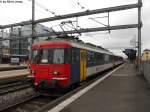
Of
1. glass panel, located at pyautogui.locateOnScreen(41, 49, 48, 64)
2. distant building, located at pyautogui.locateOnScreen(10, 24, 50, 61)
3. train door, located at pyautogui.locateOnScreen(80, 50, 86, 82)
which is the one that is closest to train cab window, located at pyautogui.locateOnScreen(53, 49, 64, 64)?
glass panel, located at pyautogui.locateOnScreen(41, 49, 48, 64)

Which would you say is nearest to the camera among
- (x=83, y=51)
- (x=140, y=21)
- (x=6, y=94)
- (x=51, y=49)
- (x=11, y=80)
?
(x=51, y=49)

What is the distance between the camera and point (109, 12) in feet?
78.8

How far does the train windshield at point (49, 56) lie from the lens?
12500 mm

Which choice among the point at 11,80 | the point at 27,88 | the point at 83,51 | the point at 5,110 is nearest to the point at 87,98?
the point at 5,110

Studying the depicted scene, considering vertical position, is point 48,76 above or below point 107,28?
below

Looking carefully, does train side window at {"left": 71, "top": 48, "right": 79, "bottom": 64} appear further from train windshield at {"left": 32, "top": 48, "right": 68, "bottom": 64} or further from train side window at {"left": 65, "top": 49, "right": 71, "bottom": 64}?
train windshield at {"left": 32, "top": 48, "right": 68, "bottom": 64}

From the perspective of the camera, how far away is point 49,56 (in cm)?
1280

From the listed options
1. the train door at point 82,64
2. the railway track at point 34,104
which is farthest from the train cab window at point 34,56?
the train door at point 82,64

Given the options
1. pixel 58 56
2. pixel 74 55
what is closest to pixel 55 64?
pixel 58 56

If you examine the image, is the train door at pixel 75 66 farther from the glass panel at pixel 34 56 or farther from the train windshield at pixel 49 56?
the glass panel at pixel 34 56

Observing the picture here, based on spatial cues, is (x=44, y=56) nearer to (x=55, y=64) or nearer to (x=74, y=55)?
(x=55, y=64)

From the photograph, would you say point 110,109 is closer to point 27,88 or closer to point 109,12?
point 27,88

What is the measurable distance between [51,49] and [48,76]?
4.20 feet

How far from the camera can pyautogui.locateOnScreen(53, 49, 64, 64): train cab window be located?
12.5 metres
